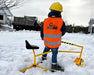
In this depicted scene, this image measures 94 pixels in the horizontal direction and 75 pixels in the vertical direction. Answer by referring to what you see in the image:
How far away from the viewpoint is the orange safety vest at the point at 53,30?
287 cm

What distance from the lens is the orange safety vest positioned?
2866 mm

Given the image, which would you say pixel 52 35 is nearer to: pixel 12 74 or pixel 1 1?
pixel 12 74

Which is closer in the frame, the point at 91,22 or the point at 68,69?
the point at 68,69

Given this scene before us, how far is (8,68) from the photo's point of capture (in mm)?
2883

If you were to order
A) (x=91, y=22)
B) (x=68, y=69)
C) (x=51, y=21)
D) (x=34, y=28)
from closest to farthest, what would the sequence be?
(x=51, y=21), (x=68, y=69), (x=91, y=22), (x=34, y=28)

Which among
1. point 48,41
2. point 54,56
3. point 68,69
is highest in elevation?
point 48,41

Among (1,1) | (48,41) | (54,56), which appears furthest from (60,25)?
(1,1)

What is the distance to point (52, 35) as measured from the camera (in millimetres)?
2906

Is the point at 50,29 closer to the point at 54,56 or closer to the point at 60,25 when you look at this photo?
the point at 60,25

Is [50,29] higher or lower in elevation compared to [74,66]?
higher

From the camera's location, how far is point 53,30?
9.46 ft

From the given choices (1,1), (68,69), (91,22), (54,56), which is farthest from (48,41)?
(91,22)

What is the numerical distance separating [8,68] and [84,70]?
2.10 meters

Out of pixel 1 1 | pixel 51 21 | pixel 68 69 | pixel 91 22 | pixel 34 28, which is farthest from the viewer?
pixel 34 28
